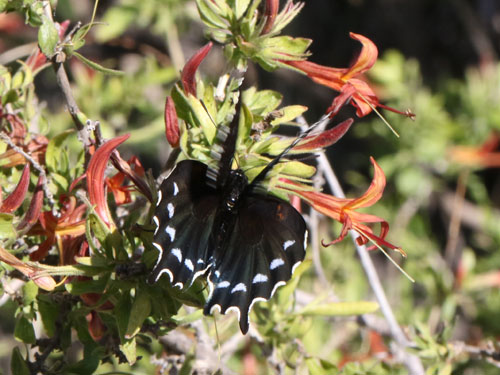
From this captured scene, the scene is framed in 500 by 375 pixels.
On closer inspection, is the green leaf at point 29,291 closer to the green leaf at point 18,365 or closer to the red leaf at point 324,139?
the green leaf at point 18,365

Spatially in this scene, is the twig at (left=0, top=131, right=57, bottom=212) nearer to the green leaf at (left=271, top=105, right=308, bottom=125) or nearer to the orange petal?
the green leaf at (left=271, top=105, right=308, bottom=125)

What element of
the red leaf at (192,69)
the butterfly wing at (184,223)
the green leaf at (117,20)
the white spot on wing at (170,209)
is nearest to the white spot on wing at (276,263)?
the butterfly wing at (184,223)

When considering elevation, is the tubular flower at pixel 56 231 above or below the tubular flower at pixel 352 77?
below

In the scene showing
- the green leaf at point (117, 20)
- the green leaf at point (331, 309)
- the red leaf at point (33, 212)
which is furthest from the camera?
the green leaf at point (117, 20)

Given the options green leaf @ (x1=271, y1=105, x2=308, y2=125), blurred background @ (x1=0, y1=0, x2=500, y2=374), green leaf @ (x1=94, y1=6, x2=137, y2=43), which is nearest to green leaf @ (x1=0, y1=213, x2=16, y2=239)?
green leaf @ (x1=271, y1=105, x2=308, y2=125)

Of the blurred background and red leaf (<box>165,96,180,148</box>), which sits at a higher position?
red leaf (<box>165,96,180,148</box>)

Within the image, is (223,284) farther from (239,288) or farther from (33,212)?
(33,212)

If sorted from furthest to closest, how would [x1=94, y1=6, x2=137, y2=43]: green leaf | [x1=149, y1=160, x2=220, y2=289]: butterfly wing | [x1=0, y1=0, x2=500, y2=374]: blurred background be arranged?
[x1=94, y1=6, x2=137, y2=43]: green leaf
[x1=0, y1=0, x2=500, y2=374]: blurred background
[x1=149, y1=160, x2=220, y2=289]: butterfly wing
